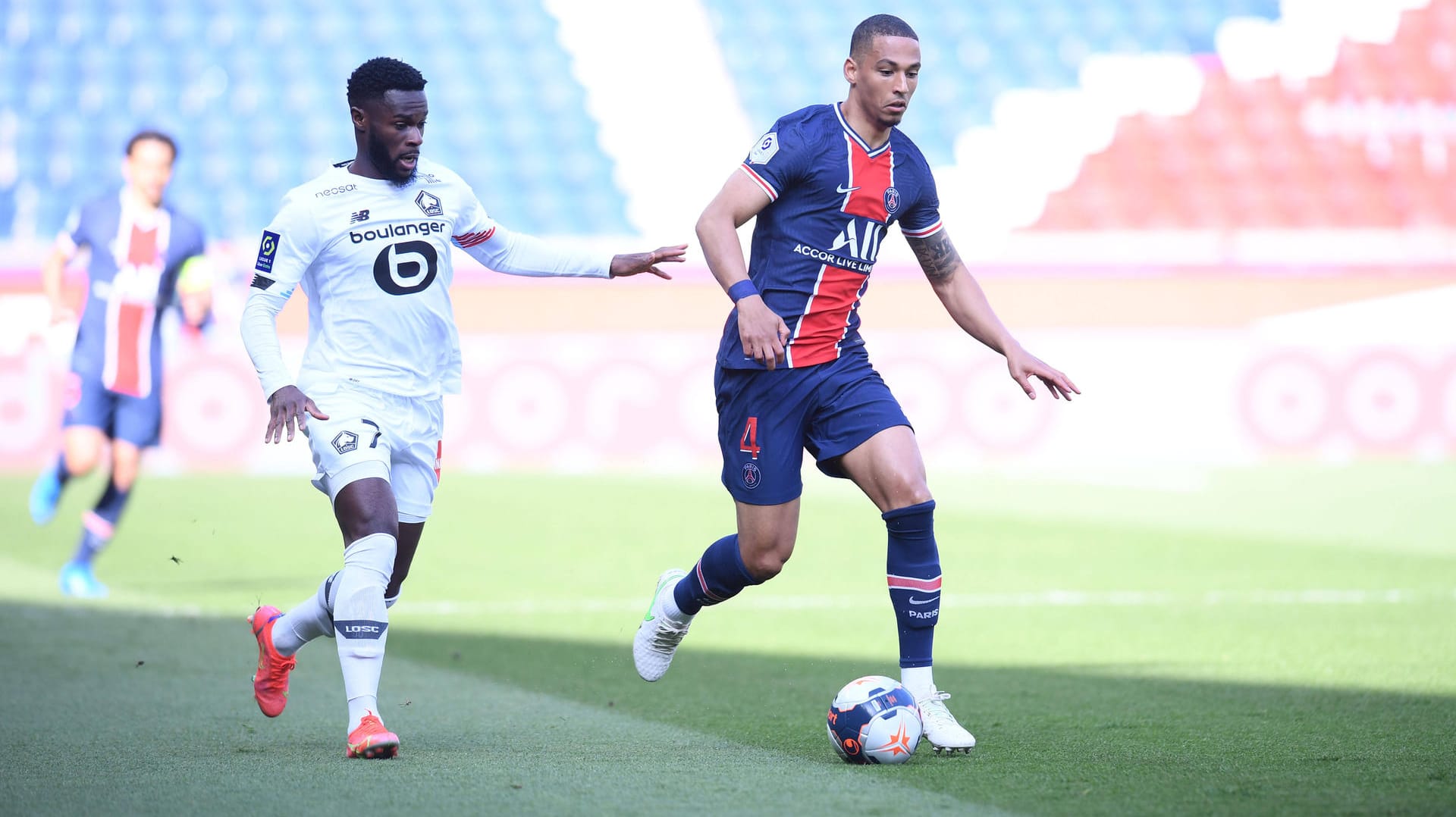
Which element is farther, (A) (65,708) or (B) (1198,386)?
(B) (1198,386)

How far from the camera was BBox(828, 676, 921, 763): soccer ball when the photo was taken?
14.5ft

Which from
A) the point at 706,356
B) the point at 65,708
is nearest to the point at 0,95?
the point at 706,356

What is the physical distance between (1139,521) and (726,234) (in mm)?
8529

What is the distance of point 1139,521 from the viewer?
12570mm

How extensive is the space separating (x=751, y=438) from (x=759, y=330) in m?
0.52

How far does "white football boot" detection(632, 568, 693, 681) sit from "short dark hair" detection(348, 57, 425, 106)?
184 centimetres

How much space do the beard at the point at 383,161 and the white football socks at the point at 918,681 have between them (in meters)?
2.05

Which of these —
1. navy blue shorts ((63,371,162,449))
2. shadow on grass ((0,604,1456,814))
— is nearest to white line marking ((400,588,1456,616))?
shadow on grass ((0,604,1456,814))

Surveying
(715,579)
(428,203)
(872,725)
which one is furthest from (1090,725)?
(428,203)

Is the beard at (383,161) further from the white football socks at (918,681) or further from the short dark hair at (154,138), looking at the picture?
the short dark hair at (154,138)

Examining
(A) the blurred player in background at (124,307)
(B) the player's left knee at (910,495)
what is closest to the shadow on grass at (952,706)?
(B) the player's left knee at (910,495)

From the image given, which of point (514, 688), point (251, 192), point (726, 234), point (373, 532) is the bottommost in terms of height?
point (514, 688)

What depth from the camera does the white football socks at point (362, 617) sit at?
14.8 feet

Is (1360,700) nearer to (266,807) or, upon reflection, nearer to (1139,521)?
(266,807)
